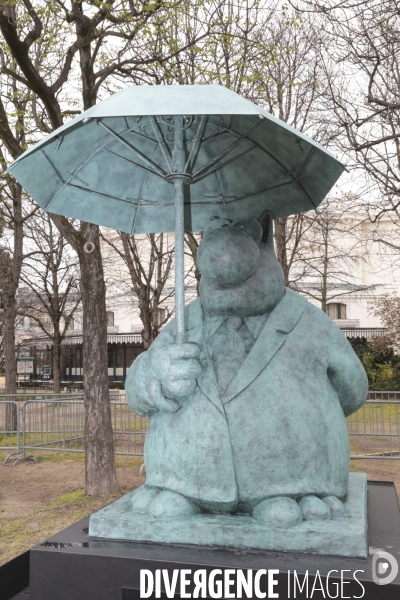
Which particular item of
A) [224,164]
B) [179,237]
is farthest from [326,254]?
[179,237]

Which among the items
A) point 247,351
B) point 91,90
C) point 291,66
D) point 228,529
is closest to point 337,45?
point 291,66

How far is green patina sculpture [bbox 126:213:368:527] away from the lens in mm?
2887

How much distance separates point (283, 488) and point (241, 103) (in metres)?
1.78

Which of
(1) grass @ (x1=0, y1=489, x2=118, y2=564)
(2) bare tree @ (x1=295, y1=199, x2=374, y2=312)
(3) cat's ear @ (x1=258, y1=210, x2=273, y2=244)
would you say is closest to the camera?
(3) cat's ear @ (x1=258, y1=210, x2=273, y2=244)

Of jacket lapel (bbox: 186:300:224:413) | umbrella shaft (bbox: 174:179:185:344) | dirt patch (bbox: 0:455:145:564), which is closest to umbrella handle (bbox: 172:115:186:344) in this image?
umbrella shaft (bbox: 174:179:185:344)

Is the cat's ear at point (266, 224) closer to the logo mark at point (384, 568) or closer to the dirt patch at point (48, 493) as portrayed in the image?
the logo mark at point (384, 568)

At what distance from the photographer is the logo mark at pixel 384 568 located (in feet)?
8.05

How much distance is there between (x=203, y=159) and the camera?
3.57 m

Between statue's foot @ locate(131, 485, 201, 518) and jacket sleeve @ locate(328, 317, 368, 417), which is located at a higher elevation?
jacket sleeve @ locate(328, 317, 368, 417)

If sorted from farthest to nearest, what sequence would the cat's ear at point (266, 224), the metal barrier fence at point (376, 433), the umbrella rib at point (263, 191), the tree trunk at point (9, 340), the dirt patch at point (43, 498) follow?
the tree trunk at point (9, 340), the metal barrier fence at point (376, 433), the dirt patch at point (43, 498), the umbrella rib at point (263, 191), the cat's ear at point (266, 224)

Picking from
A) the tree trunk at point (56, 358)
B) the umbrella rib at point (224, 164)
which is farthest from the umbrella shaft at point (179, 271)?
the tree trunk at point (56, 358)

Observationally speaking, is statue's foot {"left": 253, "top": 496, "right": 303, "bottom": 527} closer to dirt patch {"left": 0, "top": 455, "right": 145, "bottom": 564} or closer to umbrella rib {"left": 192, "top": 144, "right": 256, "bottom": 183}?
umbrella rib {"left": 192, "top": 144, "right": 256, "bottom": 183}

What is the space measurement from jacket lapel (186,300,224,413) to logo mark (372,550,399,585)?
3.08ft

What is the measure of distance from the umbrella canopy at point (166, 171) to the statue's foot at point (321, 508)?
1592 mm
